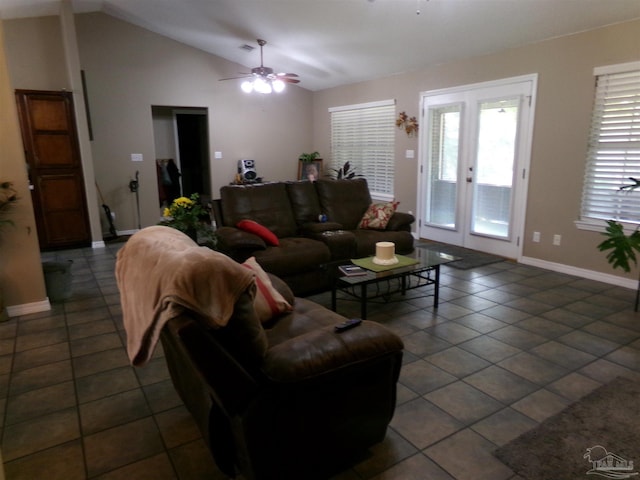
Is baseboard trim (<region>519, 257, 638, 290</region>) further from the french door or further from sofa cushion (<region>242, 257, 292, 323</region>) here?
sofa cushion (<region>242, 257, 292, 323</region>)

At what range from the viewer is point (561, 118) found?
430 cm

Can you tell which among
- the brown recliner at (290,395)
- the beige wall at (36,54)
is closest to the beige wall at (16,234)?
the brown recliner at (290,395)

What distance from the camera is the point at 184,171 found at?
887cm

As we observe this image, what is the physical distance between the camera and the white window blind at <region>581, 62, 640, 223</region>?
12.4 feet

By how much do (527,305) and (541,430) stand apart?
179 cm

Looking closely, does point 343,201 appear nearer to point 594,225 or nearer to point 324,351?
point 594,225

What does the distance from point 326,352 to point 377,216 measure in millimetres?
3090

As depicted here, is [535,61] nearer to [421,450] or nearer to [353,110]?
[353,110]

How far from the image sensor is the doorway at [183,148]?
791cm

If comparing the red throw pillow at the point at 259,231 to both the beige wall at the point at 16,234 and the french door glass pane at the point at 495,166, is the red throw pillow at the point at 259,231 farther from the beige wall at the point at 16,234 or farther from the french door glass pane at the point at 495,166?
the french door glass pane at the point at 495,166

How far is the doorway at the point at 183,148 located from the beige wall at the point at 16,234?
14.0 feet

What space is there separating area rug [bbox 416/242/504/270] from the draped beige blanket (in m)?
3.67

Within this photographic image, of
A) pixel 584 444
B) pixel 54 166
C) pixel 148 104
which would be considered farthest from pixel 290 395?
pixel 148 104

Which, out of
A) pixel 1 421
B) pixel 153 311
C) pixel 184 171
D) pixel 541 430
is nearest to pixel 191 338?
pixel 153 311
